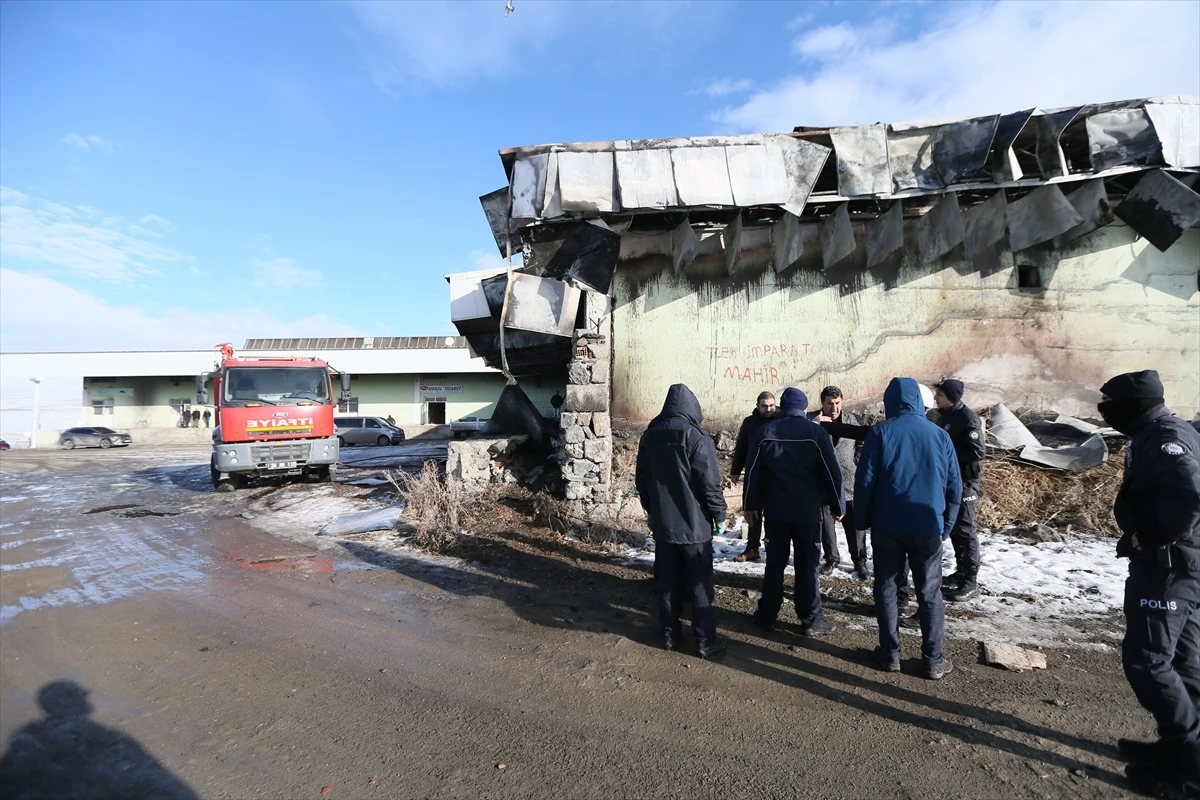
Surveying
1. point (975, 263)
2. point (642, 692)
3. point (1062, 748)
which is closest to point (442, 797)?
point (642, 692)

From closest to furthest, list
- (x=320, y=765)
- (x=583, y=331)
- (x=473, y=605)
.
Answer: (x=320, y=765) < (x=473, y=605) < (x=583, y=331)

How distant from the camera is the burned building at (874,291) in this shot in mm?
7688

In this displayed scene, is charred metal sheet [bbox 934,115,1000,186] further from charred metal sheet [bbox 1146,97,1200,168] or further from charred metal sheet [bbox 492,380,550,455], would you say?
charred metal sheet [bbox 492,380,550,455]

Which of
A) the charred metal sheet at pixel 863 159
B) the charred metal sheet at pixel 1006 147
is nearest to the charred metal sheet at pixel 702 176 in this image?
the charred metal sheet at pixel 863 159

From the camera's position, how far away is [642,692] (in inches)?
134

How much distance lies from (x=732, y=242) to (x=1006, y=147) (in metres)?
3.42

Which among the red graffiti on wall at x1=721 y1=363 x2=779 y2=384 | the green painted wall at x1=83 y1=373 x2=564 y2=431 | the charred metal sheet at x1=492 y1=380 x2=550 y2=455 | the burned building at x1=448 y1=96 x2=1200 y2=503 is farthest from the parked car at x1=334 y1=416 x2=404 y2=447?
the red graffiti on wall at x1=721 y1=363 x2=779 y2=384

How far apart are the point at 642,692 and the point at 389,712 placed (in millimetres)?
1412

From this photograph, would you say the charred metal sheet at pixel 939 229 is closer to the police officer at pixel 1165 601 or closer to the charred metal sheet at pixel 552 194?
the charred metal sheet at pixel 552 194

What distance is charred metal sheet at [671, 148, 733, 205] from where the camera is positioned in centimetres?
722

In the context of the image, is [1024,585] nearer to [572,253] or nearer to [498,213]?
[572,253]

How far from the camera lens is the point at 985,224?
26.0 feet

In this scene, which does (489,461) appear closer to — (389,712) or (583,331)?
Answer: (583,331)

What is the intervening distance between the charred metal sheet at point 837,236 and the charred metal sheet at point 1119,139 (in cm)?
299
